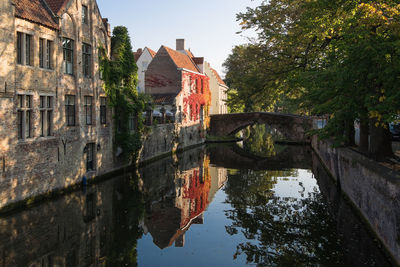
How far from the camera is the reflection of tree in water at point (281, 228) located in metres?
9.80

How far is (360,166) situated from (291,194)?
16.4 feet

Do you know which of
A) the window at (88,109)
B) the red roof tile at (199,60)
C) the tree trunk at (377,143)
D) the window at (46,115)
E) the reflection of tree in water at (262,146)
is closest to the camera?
the tree trunk at (377,143)

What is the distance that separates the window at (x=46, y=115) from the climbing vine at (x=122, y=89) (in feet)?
16.7

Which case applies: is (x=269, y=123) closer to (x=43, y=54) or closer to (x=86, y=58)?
(x=86, y=58)

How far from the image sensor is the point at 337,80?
36.0 feet

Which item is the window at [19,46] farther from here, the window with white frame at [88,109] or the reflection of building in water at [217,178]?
the reflection of building in water at [217,178]

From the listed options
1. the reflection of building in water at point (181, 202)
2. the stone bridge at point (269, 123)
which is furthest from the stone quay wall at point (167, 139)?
the stone bridge at point (269, 123)

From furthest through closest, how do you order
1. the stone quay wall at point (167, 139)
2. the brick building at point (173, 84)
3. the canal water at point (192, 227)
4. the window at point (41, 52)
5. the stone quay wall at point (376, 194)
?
the brick building at point (173, 84)
the stone quay wall at point (167, 139)
the window at point (41, 52)
the canal water at point (192, 227)
the stone quay wall at point (376, 194)

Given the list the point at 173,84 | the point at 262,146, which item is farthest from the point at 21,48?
the point at 262,146

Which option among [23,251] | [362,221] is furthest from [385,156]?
[23,251]

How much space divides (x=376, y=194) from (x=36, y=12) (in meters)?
14.7

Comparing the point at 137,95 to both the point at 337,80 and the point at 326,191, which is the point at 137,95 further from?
the point at 337,80

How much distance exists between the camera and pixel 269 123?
46.5m

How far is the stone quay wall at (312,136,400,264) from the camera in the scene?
8797mm
